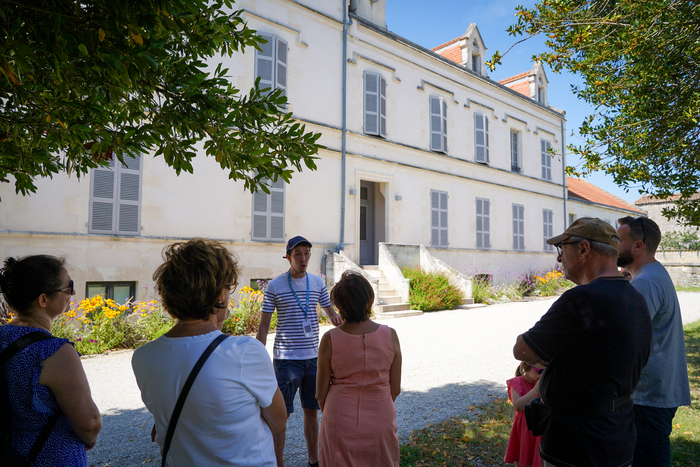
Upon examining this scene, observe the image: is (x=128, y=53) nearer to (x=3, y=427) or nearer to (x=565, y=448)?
(x=3, y=427)

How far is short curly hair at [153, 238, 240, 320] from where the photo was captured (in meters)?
1.68

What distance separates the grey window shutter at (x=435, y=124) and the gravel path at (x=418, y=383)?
24.5 ft

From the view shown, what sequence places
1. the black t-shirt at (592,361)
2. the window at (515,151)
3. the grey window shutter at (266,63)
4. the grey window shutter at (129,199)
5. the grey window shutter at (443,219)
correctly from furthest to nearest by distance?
the window at (515,151) < the grey window shutter at (443,219) < the grey window shutter at (266,63) < the grey window shutter at (129,199) < the black t-shirt at (592,361)

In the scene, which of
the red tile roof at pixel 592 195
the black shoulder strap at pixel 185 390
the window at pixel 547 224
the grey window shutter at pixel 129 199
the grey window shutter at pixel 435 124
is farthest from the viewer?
the red tile roof at pixel 592 195

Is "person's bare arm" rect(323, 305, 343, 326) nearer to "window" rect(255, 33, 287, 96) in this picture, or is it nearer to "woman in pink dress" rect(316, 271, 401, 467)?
"woman in pink dress" rect(316, 271, 401, 467)

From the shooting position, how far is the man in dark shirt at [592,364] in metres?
1.87

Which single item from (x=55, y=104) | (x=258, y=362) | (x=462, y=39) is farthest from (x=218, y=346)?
(x=462, y=39)

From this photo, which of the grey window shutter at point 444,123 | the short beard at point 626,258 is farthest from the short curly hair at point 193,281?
the grey window shutter at point 444,123

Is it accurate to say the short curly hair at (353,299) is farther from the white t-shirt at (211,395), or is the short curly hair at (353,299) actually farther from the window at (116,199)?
the window at (116,199)

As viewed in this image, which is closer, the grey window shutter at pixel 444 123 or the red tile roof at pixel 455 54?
the grey window shutter at pixel 444 123

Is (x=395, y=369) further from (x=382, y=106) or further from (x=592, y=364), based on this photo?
(x=382, y=106)

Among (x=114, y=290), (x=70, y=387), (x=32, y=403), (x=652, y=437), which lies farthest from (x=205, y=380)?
(x=114, y=290)

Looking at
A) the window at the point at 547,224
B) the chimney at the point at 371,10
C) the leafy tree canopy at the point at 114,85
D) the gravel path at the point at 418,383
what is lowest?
the gravel path at the point at 418,383

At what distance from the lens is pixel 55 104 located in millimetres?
2629
